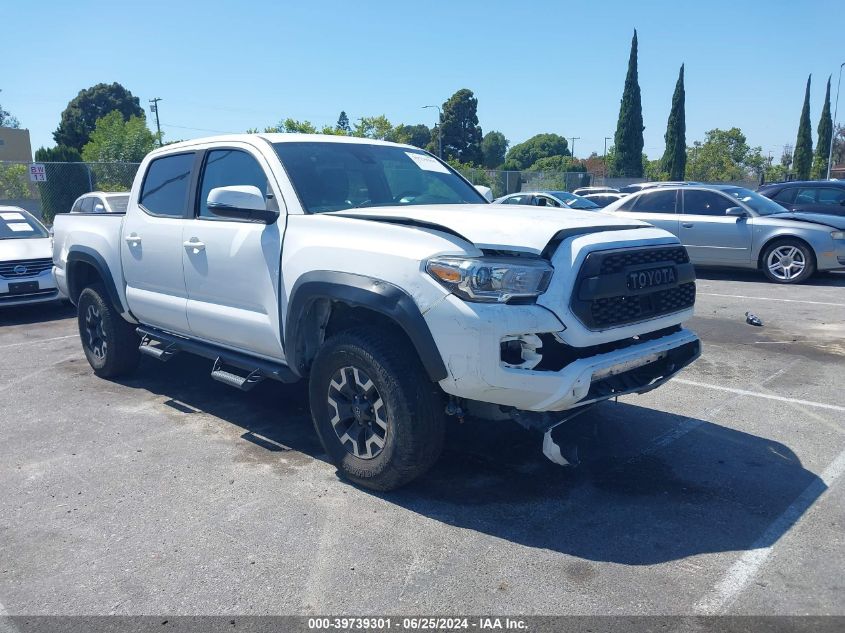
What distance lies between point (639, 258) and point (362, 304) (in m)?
1.54

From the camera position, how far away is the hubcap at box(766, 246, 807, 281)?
11.6 meters

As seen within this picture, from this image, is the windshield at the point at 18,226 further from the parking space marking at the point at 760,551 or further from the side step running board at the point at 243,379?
the parking space marking at the point at 760,551

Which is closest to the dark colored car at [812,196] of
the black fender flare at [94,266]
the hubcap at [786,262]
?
the hubcap at [786,262]

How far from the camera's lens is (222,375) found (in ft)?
15.8

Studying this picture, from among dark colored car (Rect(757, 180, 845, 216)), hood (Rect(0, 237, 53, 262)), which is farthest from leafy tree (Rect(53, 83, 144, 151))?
dark colored car (Rect(757, 180, 845, 216))

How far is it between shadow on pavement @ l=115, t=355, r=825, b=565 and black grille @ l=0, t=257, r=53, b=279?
5879 millimetres

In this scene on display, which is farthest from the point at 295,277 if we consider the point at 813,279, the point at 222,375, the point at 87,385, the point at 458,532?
the point at 813,279

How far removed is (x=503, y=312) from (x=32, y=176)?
20.8 metres

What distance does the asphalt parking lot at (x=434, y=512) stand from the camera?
3.09 meters

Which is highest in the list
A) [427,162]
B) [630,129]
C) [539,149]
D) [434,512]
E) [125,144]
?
[539,149]

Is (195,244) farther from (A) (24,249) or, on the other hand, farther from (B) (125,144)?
(B) (125,144)

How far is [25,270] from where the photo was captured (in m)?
9.95

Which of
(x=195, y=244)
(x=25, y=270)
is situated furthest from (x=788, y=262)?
(x=25, y=270)

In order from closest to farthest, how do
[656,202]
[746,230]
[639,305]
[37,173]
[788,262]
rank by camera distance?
[639,305] < [788,262] < [746,230] < [656,202] < [37,173]
